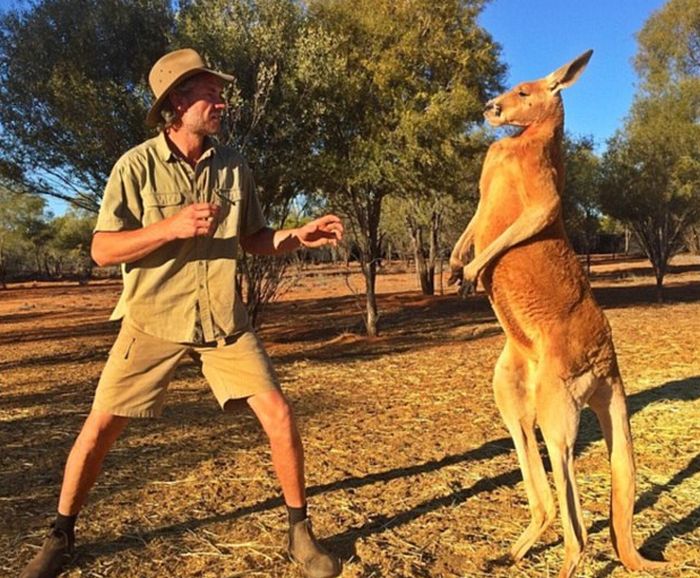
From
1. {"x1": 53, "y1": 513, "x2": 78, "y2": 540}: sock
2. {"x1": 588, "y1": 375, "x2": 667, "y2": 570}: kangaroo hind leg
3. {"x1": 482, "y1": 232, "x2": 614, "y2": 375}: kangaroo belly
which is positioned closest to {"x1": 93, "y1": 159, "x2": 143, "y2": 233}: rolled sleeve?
{"x1": 53, "y1": 513, "x2": 78, "y2": 540}: sock

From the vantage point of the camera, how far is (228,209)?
10.4ft

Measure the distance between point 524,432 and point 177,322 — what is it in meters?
1.70

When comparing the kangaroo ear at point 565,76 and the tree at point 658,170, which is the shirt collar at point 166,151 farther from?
the tree at point 658,170

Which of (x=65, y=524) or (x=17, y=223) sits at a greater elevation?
(x=17, y=223)

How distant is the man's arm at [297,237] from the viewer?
3.20 meters

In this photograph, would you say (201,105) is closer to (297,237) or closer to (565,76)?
(297,237)

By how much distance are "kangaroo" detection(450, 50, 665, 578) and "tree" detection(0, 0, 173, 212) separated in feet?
25.1

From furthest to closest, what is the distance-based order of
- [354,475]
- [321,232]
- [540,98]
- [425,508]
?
[354,475] < [425,508] < [321,232] < [540,98]

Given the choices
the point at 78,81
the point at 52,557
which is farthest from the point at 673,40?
the point at 52,557

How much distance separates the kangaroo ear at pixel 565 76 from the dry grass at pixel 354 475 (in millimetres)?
2222

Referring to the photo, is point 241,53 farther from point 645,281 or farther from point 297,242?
point 645,281

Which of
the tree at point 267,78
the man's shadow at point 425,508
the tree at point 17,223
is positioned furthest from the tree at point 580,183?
the tree at point 17,223

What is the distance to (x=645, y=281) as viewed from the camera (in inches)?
990

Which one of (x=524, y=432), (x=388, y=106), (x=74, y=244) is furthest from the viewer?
(x=74, y=244)
